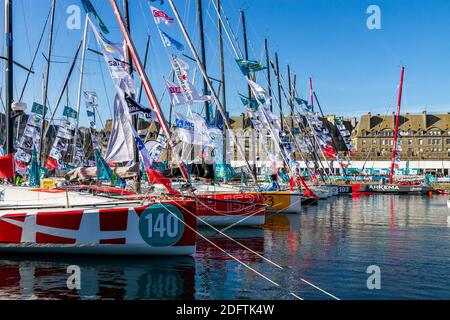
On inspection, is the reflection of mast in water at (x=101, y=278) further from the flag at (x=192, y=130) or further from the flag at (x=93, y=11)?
the flag at (x=93, y=11)

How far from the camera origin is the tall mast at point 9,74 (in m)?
17.0

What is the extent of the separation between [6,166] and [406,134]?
11417 cm

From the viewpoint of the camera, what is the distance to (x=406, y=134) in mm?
119125

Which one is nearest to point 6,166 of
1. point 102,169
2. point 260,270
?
point 102,169

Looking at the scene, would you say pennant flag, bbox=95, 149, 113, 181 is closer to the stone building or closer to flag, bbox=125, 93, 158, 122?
flag, bbox=125, 93, 158, 122

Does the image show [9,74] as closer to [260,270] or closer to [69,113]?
[260,270]

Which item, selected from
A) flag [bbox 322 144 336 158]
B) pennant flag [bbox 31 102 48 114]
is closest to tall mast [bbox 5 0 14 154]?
pennant flag [bbox 31 102 48 114]

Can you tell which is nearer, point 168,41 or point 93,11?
point 93,11

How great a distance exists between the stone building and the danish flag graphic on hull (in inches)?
4050

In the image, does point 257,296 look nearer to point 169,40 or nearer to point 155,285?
point 155,285

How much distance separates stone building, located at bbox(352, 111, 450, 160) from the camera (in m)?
117
